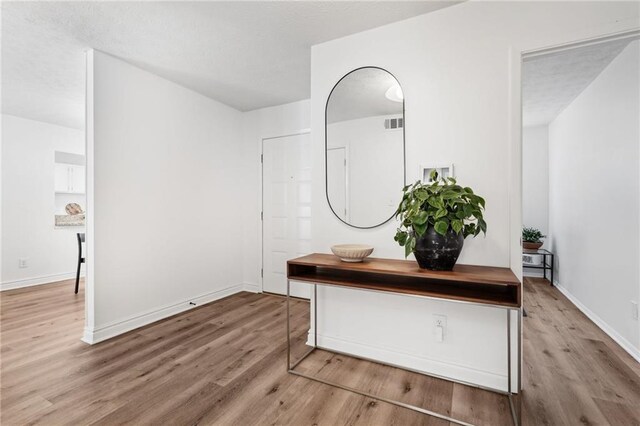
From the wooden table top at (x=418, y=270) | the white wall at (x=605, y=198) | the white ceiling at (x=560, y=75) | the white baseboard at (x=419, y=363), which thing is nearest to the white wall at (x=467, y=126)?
the white baseboard at (x=419, y=363)

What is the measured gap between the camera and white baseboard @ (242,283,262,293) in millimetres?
3987

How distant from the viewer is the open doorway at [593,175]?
2314 millimetres

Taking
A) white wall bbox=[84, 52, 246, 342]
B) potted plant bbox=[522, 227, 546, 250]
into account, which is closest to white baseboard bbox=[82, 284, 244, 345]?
white wall bbox=[84, 52, 246, 342]

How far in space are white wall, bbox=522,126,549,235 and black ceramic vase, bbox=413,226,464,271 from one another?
3.88 meters

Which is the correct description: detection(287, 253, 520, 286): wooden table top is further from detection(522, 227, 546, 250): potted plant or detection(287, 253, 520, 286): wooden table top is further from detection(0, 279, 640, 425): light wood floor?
Answer: detection(522, 227, 546, 250): potted plant

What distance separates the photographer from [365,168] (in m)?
2.29

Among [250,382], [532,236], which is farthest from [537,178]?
[250,382]

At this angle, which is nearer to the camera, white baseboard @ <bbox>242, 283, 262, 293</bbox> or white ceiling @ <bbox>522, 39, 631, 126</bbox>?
white ceiling @ <bbox>522, 39, 631, 126</bbox>

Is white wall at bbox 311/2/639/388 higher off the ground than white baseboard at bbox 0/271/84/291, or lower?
higher

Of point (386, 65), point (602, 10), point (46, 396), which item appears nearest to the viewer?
point (602, 10)

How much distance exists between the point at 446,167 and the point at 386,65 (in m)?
0.87

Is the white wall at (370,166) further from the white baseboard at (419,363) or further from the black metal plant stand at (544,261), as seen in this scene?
the black metal plant stand at (544,261)

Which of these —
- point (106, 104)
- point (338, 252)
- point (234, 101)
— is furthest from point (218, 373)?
point (234, 101)

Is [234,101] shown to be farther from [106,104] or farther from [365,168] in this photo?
[365,168]
